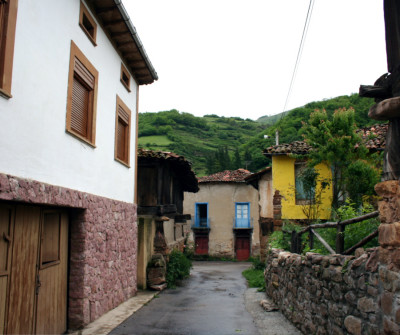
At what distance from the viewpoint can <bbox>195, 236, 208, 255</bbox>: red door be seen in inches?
1070

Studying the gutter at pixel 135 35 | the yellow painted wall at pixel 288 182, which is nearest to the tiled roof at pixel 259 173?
the yellow painted wall at pixel 288 182

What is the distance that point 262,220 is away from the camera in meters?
17.1

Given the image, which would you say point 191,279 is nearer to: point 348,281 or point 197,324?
point 197,324

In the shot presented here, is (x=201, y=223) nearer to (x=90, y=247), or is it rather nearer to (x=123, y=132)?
(x=123, y=132)

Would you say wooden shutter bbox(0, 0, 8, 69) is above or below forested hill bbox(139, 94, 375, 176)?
below

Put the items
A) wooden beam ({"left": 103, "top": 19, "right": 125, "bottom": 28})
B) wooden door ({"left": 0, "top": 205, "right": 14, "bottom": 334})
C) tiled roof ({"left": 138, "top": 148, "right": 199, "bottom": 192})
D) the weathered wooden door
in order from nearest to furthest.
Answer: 1. wooden door ({"left": 0, "top": 205, "right": 14, "bottom": 334})
2. the weathered wooden door
3. wooden beam ({"left": 103, "top": 19, "right": 125, "bottom": 28})
4. tiled roof ({"left": 138, "top": 148, "right": 199, "bottom": 192})

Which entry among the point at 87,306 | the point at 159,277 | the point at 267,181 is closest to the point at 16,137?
the point at 87,306

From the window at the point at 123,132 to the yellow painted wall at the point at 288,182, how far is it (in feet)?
23.9

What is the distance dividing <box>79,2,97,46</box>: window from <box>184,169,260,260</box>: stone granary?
815 inches

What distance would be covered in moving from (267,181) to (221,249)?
11.4 metres

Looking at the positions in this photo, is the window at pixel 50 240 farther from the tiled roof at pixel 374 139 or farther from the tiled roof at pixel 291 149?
the tiled roof at pixel 374 139

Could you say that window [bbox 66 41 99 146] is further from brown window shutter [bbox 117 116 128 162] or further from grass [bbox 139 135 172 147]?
grass [bbox 139 135 172 147]

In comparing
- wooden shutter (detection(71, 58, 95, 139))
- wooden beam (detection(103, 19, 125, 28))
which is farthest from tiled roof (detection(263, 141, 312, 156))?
wooden shutter (detection(71, 58, 95, 139))

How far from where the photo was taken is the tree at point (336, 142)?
11664 mm
